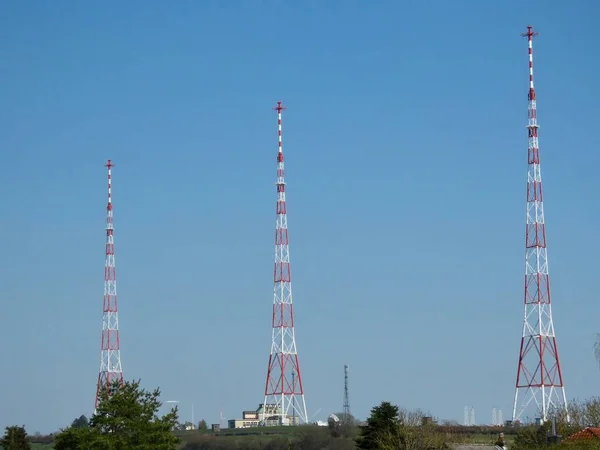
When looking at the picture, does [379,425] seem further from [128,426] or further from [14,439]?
[14,439]

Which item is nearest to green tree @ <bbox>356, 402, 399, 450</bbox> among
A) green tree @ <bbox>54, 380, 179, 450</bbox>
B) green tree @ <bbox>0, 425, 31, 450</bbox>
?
green tree @ <bbox>54, 380, 179, 450</bbox>

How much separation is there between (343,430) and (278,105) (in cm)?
3613

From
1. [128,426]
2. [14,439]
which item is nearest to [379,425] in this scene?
[128,426]

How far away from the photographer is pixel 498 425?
560 ft

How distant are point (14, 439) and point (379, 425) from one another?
40.8m

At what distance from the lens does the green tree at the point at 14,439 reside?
12925 centimetres

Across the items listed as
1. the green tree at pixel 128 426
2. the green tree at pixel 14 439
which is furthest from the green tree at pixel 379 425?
the green tree at pixel 14 439

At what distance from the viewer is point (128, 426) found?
321 ft

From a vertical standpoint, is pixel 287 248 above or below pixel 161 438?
above

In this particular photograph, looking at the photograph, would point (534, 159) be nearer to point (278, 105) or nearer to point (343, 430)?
point (278, 105)

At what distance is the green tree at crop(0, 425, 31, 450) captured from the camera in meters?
129

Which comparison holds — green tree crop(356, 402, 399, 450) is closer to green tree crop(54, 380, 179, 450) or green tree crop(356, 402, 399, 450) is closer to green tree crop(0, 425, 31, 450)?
green tree crop(54, 380, 179, 450)

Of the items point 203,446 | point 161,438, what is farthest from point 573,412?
point 203,446

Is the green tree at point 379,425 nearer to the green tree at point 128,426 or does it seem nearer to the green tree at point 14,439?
the green tree at point 128,426
